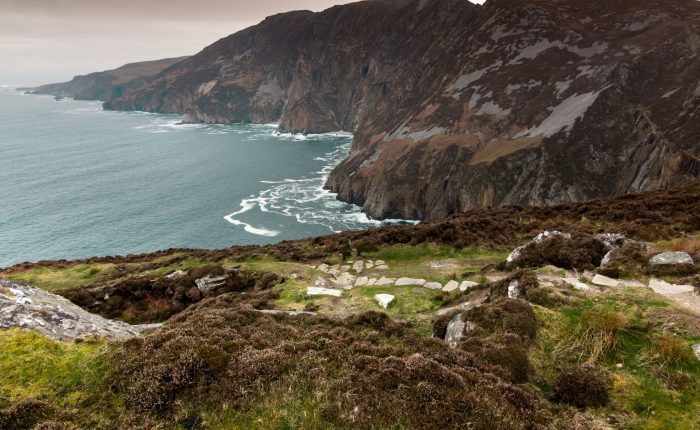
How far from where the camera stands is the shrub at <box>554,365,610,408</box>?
24.4 ft

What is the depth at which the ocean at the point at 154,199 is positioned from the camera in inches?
3105

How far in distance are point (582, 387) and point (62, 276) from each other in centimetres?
3614

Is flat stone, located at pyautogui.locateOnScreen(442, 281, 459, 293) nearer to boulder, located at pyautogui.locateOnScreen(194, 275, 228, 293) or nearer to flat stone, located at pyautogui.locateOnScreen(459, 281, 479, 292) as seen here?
flat stone, located at pyautogui.locateOnScreen(459, 281, 479, 292)

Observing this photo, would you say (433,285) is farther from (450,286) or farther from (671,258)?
(671,258)

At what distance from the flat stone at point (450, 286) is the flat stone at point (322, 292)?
4.95 m

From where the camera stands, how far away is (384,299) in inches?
645

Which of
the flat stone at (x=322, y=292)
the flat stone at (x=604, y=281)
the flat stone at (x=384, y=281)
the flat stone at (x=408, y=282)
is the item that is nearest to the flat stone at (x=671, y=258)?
the flat stone at (x=604, y=281)

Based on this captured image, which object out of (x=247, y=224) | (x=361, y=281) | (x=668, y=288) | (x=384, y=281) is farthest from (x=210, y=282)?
(x=247, y=224)

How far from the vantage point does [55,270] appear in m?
32.6

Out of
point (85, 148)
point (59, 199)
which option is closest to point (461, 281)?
point (59, 199)

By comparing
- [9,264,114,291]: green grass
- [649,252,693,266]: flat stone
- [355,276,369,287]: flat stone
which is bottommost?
[9,264,114,291]: green grass

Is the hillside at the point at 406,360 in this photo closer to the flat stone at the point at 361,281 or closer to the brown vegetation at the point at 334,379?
the brown vegetation at the point at 334,379

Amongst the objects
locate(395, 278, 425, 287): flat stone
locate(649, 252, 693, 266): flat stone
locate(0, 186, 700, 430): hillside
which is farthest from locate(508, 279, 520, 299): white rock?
locate(395, 278, 425, 287): flat stone

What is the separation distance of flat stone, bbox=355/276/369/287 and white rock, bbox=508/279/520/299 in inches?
316
